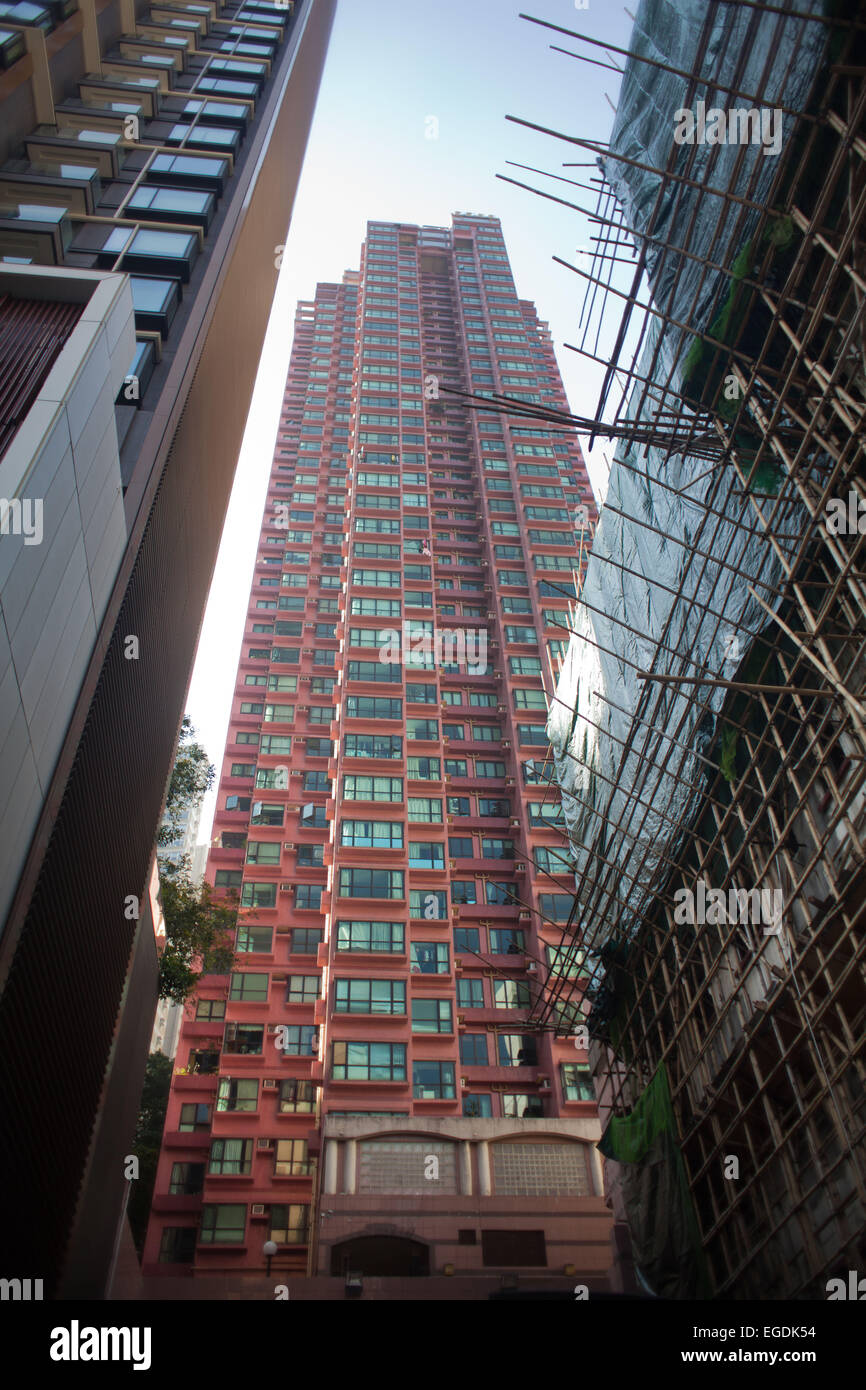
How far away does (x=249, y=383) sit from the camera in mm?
27125

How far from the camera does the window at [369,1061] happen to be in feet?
88.9

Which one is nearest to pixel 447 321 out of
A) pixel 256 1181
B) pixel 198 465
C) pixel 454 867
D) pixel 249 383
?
pixel 249 383

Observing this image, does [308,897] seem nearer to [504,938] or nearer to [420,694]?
[504,938]

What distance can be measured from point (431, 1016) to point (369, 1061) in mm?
2513

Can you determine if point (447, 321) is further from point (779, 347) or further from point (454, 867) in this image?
point (779, 347)

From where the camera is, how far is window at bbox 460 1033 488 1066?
2936cm

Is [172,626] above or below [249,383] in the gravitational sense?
below

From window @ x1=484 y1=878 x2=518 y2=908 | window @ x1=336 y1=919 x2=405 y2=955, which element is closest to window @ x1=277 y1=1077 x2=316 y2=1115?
window @ x1=336 y1=919 x2=405 y2=955

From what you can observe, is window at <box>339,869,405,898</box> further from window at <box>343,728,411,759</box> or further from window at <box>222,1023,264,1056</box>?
window at <box>222,1023,264,1056</box>

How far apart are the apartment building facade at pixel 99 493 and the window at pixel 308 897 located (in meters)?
15.0

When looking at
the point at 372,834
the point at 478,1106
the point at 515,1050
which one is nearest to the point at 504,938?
the point at 515,1050

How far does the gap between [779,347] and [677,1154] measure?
11673 millimetres

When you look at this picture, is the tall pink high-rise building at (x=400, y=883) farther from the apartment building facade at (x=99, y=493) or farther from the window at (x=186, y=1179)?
→ the apartment building facade at (x=99, y=493)

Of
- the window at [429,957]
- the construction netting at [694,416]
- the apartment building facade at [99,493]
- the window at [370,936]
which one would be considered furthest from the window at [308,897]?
the construction netting at [694,416]
